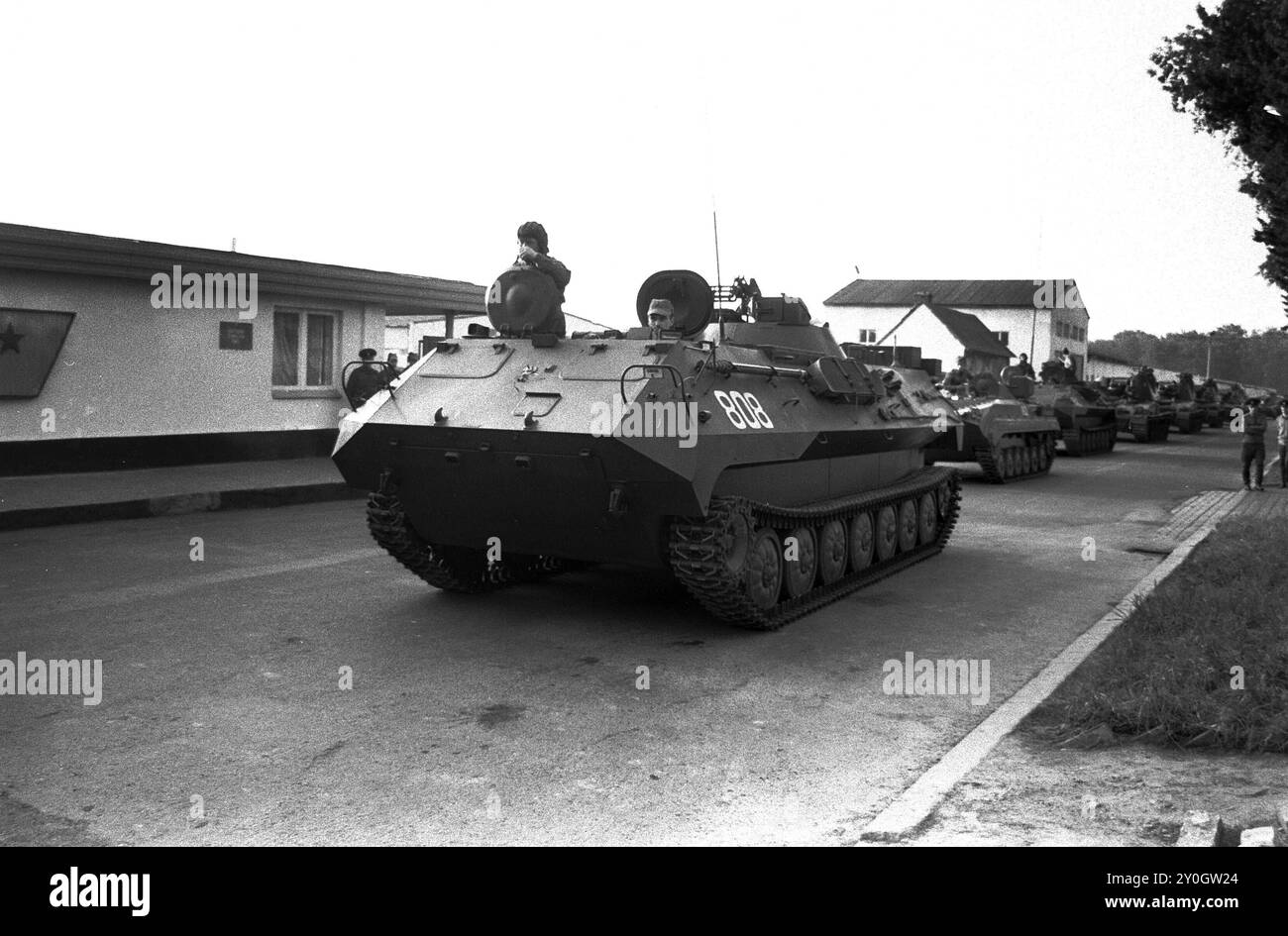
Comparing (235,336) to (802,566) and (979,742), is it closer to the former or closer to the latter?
(802,566)

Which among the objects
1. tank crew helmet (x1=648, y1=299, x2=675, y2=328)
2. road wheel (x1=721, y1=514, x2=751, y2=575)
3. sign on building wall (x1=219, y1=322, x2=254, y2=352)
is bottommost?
road wheel (x1=721, y1=514, x2=751, y2=575)

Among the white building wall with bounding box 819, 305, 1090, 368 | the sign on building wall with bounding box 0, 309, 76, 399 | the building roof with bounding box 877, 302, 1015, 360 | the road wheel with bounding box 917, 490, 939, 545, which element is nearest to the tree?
the road wheel with bounding box 917, 490, 939, 545

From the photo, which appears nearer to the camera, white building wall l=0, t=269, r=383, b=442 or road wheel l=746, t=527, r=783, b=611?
road wheel l=746, t=527, r=783, b=611

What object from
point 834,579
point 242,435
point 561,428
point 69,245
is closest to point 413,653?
point 561,428

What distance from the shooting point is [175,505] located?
44.2 feet

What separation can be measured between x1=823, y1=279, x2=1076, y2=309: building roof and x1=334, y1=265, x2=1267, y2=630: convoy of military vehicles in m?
61.7

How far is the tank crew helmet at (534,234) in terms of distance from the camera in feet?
30.7

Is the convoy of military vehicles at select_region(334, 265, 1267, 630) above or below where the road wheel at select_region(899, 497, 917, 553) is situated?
above

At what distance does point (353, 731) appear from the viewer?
18.9ft

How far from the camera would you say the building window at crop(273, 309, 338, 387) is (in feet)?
60.4

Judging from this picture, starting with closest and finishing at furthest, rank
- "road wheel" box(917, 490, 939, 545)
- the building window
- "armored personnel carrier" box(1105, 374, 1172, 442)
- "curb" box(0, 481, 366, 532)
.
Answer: "road wheel" box(917, 490, 939, 545), "curb" box(0, 481, 366, 532), the building window, "armored personnel carrier" box(1105, 374, 1172, 442)

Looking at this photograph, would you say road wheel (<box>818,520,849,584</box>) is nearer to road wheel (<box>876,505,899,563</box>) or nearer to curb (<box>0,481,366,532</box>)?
road wheel (<box>876,505,899,563</box>)

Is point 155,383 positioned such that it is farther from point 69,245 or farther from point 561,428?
point 561,428

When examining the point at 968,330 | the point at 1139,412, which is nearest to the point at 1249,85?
the point at 1139,412
